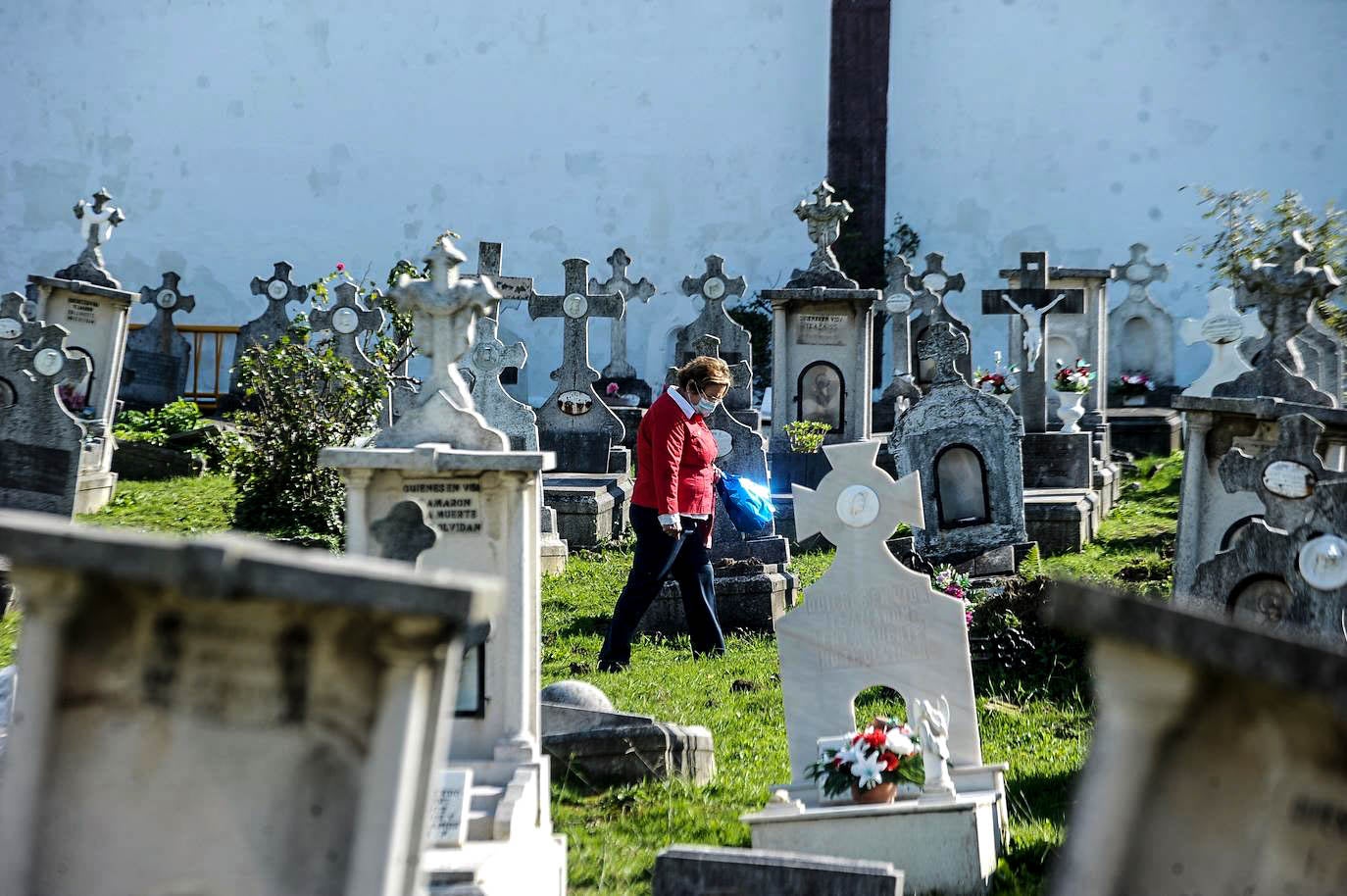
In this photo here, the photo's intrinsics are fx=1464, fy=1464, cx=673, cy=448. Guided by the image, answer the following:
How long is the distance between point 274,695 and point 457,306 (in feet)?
8.71

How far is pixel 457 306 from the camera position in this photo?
480 centimetres

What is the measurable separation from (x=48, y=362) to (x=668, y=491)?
5.29 metres

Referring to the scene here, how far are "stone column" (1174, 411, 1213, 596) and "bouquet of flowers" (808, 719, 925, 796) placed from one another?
241 cm

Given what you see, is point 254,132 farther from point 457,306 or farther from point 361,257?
point 457,306

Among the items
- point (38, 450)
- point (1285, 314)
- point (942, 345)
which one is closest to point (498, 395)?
point (942, 345)

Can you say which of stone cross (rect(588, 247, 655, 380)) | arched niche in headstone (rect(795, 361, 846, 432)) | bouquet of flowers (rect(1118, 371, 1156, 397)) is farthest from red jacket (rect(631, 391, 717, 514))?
bouquet of flowers (rect(1118, 371, 1156, 397))

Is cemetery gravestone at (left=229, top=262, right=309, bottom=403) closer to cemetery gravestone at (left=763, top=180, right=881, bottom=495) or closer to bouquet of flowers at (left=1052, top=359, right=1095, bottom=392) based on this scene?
cemetery gravestone at (left=763, top=180, right=881, bottom=495)

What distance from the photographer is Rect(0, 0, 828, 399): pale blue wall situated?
21359 millimetres

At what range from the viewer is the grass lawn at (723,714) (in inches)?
180

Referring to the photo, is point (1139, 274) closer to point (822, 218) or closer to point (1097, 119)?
point (1097, 119)

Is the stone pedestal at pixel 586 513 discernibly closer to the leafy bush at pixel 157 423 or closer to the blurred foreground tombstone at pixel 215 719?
the leafy bush at pixel 157 423

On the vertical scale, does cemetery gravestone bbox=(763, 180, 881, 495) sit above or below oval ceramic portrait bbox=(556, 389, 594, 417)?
above

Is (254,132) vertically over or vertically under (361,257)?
over

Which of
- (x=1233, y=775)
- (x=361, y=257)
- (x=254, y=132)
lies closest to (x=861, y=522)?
(x=1233, y=775)
